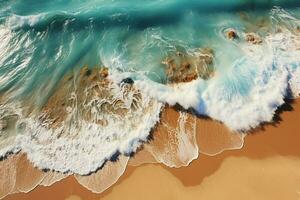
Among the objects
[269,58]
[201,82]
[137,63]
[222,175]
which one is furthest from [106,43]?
[222,175]

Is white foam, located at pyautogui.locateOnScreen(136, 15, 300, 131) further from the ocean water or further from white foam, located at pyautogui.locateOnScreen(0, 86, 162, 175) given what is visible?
white foam, located at pyautogui.locateOnScreen(0, 86, 162, 175)

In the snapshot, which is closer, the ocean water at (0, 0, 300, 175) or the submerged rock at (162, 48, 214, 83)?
the ocean water at (0, 0, 300, 175)

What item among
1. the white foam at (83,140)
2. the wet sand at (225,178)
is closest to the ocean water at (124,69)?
the white foam at (83,140)

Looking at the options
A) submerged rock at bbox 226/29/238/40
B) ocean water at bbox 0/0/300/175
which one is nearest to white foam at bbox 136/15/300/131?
ocean water at bbox 0/0/300/175

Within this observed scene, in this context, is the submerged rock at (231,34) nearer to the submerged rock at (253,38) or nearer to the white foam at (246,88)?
the submerged rock at (253,38)

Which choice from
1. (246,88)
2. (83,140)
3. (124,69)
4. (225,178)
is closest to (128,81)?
(124,69)

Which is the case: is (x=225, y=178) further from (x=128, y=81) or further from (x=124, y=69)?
(x=124, y=69)

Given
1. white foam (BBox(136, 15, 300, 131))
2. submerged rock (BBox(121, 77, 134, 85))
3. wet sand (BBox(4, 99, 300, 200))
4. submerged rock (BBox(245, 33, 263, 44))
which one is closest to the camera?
wet sand (BBox(4, 99, 300, 200))
